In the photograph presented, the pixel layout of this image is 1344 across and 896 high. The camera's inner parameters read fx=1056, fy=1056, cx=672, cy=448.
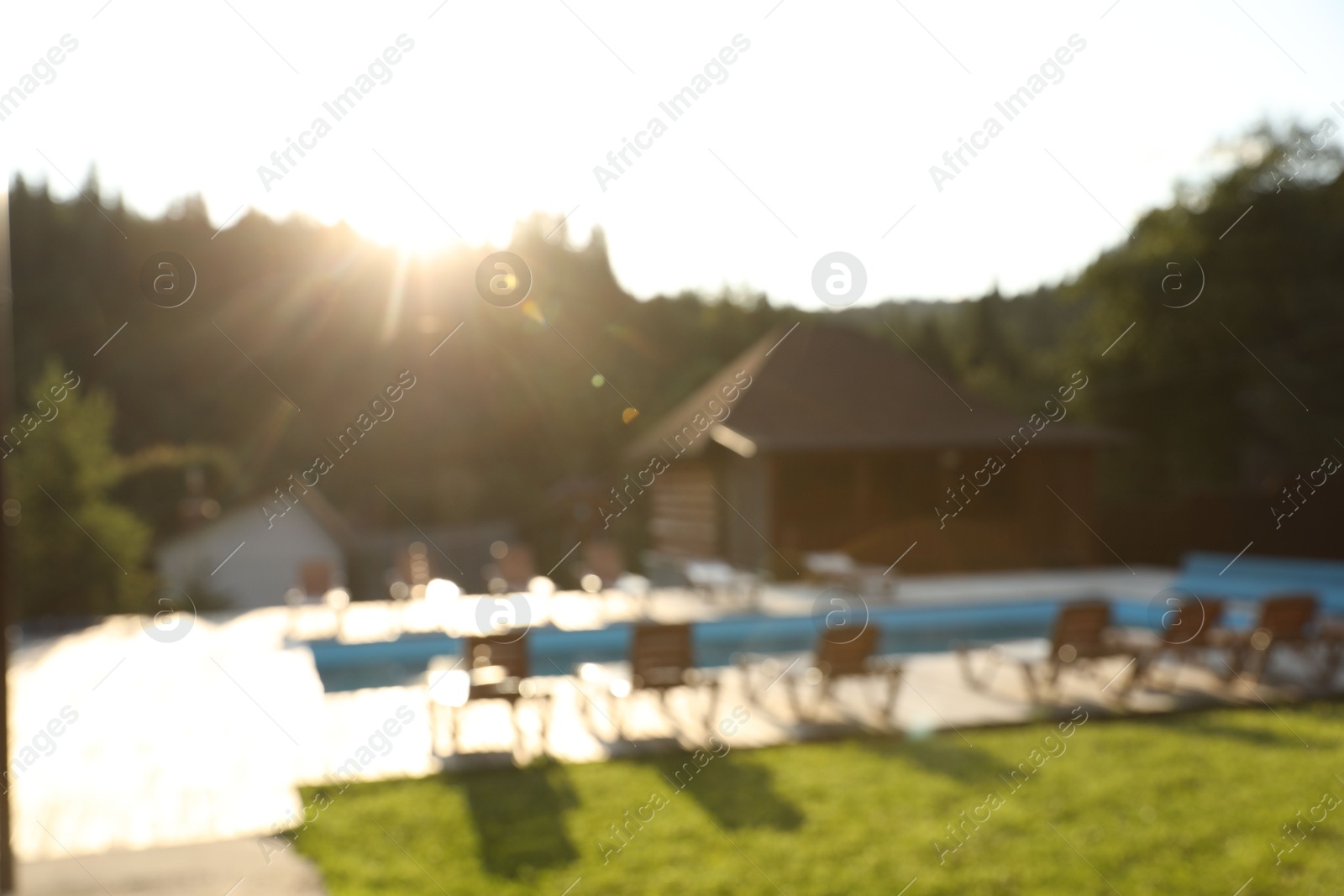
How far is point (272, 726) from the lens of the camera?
802 centimetres

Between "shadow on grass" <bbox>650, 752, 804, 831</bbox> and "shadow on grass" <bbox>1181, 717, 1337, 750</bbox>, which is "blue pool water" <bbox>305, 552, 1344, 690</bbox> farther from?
"shadow on grass" <bbox>1181, 717, 1337, 750</bbox>

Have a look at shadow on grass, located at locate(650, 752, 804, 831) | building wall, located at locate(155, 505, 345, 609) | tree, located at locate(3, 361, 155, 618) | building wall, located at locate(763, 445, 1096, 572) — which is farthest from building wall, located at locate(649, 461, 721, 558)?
shadow on grass, located at locate(650, 752, 804, 831)

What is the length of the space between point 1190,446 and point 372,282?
84.1 ft

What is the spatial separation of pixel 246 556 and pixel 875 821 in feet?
46.4

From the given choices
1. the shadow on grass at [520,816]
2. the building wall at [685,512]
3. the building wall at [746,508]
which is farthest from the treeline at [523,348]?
the shadow on grass at [520,816]

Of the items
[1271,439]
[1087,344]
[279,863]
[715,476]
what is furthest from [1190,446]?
[279,863]

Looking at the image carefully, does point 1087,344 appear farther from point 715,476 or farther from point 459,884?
point 459,884

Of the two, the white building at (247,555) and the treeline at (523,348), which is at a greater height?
the treeline at (523,348)

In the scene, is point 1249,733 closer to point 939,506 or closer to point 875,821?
point 875,821

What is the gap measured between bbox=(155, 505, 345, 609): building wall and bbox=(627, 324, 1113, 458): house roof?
25.7 ft

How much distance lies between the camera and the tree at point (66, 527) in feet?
46.3

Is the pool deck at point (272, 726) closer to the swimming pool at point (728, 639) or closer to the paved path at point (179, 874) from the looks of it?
the paved path at point (179, 874)

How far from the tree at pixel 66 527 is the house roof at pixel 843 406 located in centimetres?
1033

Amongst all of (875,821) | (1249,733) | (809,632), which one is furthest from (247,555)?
(1249,733)
